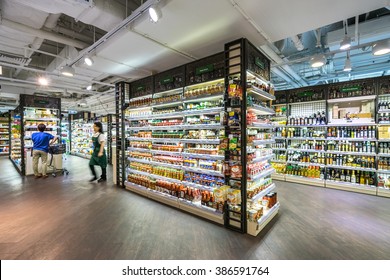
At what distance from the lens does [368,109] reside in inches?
224

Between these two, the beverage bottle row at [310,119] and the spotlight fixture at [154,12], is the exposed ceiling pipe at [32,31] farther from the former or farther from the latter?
the beverage bottle row at [310,119]

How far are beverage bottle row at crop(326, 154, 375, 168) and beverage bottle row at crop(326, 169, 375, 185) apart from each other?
0.82 ft

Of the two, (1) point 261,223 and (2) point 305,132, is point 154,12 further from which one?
(2) point 305,132

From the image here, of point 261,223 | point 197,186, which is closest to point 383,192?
point 261,223

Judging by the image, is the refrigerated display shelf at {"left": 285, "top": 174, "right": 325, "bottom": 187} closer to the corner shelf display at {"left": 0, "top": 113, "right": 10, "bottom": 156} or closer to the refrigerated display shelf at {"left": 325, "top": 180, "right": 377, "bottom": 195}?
the refrigerated display shelf at {"left": 325, "top": 180, "right": 377, "bottom": 195}

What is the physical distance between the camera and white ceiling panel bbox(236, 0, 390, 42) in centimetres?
269

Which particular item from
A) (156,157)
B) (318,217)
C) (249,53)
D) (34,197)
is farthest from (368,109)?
(34,197)

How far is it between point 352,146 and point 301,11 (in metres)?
4.85

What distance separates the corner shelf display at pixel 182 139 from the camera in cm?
380

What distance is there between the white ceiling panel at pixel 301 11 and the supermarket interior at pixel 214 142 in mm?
26

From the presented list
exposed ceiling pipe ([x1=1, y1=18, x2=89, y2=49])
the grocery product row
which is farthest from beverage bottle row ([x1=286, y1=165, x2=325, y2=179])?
exposed ceiling pipe ([x1=1, y1=18, x2=89, y2=49])

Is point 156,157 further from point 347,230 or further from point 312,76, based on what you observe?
point 312,76

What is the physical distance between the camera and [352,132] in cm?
575

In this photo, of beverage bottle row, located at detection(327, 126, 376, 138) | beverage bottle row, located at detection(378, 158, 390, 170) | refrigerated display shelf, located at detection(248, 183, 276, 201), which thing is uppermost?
beverage bottle row, located at detection(327, 126, 376, 138)
